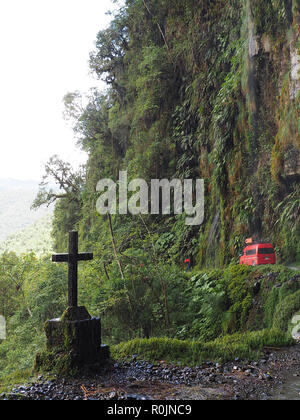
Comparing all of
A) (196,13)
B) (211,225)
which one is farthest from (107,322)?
(196,13)

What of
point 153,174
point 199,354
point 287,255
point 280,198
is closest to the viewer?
point 199,354

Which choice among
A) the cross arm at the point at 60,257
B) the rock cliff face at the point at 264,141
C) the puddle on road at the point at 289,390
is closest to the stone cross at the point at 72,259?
the cross arm at the point at 60,257

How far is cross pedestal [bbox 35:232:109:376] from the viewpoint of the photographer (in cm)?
541

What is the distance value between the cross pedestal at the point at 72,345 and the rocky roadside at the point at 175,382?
24 cm

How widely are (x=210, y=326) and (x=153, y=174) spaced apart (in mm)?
10642

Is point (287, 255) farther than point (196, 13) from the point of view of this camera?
No

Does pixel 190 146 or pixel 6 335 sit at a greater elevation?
pixel 190 146

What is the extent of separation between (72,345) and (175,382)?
1.58 meters

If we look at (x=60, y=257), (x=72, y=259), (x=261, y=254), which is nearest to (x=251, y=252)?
(x=261, y=254)

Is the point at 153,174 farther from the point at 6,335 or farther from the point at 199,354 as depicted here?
the point at 199,354

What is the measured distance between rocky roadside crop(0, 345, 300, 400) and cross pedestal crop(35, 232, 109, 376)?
24 cm

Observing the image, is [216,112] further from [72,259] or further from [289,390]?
[289,390]

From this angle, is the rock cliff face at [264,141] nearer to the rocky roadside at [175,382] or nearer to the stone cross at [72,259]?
the rocky roadside at [175,382]

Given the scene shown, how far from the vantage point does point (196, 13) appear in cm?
1797
